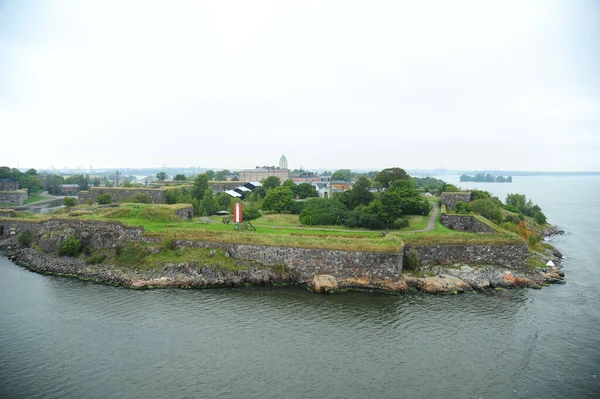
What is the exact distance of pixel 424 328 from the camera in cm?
2056

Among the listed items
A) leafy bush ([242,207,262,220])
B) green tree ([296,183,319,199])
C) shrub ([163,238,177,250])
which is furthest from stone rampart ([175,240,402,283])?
green tree ([296,183,319,199])

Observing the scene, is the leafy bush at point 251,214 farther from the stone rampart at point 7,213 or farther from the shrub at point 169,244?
the stone rampart at point 7,213

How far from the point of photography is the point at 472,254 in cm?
3006

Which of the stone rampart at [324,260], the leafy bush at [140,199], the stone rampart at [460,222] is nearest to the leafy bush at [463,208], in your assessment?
the stone rampart at [460,222]

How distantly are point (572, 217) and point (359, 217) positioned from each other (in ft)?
179

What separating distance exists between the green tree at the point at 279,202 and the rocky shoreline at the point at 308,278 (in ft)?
55.5

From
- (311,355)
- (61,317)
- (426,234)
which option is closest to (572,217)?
(426,234)

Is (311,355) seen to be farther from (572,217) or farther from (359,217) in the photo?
(572,217)

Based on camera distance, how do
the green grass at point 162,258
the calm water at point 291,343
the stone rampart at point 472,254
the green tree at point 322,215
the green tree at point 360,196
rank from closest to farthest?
the calm water at point 291,343 → the green grass at point 162,258 → the stone rampart at point 472,254 → the green tree at point 322,215 → the green tree at point 360,196

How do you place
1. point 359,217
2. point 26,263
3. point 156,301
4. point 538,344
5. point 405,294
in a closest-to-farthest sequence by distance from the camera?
1. point 538,344
2. point 156,301
3. point 405,294
4. point 26,263
5. point 359,217

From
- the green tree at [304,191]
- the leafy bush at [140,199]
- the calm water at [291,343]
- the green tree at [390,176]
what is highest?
the green tree at [390,176]

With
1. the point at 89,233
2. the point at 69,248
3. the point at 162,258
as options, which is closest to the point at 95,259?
the point at 69,248

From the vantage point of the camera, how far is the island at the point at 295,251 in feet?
88.7

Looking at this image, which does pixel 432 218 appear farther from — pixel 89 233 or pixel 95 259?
pixel 89 233
